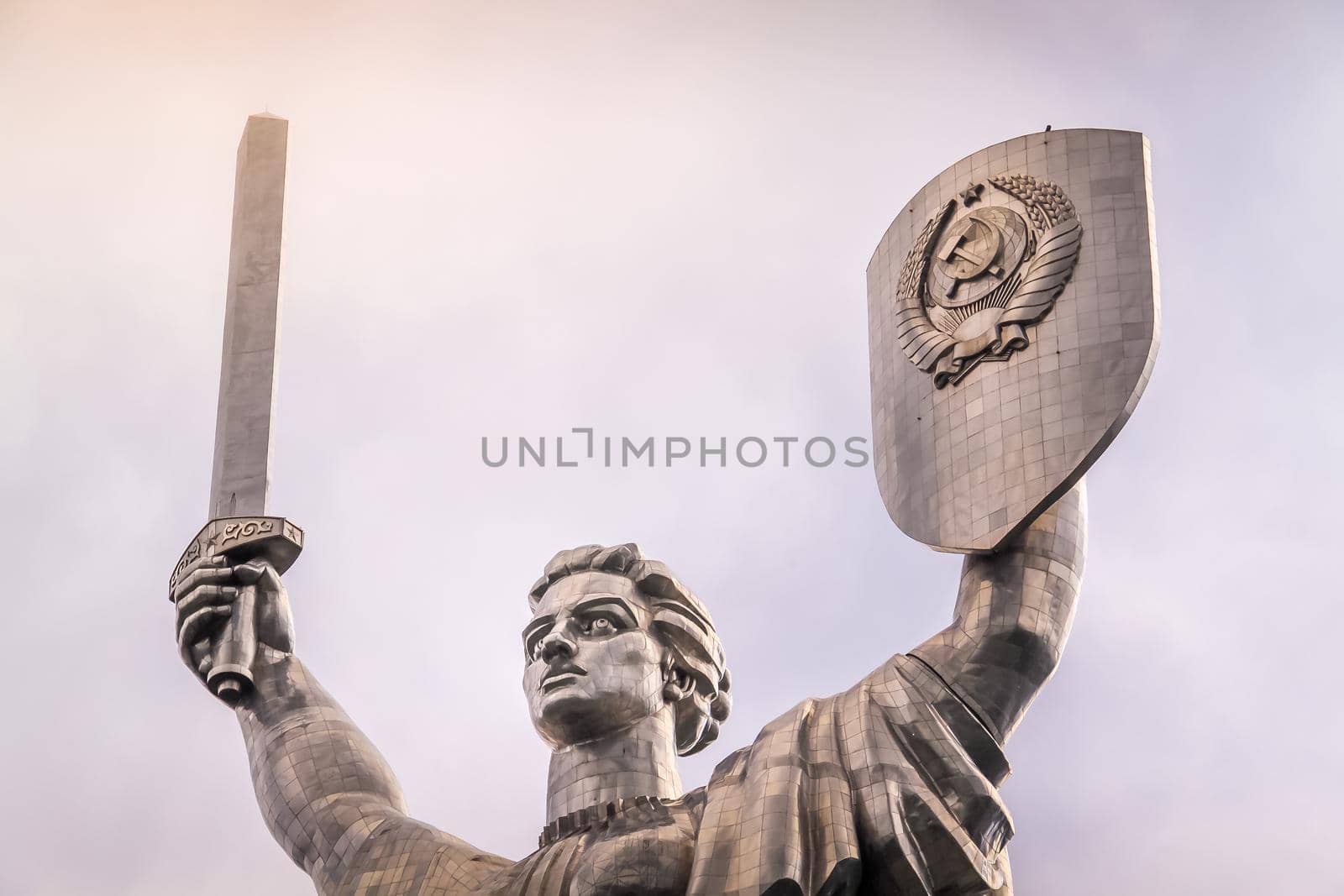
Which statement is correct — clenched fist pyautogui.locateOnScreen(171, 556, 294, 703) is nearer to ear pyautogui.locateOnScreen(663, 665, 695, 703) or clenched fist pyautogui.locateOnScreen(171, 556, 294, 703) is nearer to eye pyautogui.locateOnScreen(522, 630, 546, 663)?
eye pyautogui.locateOnScreen(522, 630, 546, 663)

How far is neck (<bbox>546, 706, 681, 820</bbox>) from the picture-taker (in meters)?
13.3

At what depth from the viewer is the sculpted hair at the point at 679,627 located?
14.1 metres

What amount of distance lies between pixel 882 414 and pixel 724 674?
1.93 metres

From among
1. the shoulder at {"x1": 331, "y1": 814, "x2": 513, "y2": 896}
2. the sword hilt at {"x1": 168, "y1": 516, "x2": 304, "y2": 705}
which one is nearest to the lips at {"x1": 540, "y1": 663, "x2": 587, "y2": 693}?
the shoulder at {"x1": 331, "y1": 814, "x2": 513, "y2": 896}

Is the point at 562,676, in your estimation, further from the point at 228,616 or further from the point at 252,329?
the point at 252,329

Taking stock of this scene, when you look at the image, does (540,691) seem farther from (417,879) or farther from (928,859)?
(928,859)

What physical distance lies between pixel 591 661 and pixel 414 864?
4.92 ft

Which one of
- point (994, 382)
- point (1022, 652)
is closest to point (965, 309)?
point (994, 382)

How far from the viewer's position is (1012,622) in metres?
12.6

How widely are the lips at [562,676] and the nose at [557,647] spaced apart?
0.23 feet

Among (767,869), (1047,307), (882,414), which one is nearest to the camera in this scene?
(767,869)

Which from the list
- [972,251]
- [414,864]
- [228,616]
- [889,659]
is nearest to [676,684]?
[889,659]

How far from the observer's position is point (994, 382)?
13.0m

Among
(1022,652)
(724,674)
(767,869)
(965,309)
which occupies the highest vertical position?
(965,309)
